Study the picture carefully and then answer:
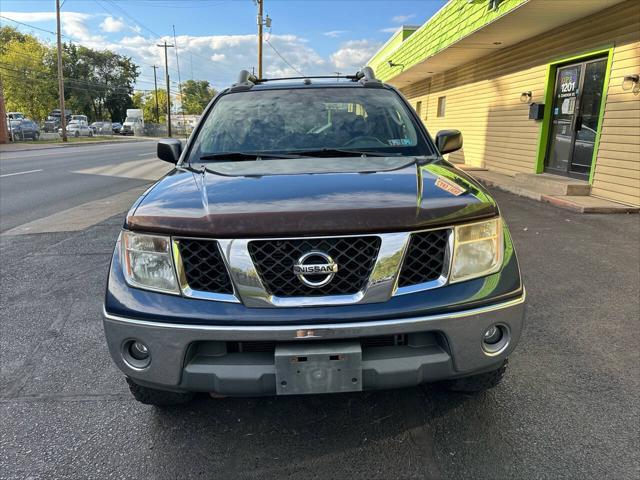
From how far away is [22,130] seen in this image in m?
34.2

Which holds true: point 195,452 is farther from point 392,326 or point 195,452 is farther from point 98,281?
point 98,281

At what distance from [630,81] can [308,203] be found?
26.0 feet

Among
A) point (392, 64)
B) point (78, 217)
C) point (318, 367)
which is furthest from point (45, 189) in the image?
point (392, 64)

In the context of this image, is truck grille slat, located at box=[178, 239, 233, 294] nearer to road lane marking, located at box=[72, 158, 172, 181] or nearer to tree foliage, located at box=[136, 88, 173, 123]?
road lane marking, located at box=[72, 158, 172, 181]

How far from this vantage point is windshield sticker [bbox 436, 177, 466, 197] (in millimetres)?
2078

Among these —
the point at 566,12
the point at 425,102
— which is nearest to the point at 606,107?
the point at 566,12

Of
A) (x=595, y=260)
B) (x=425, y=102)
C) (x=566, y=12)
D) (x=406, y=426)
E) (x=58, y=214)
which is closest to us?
(x=406, y=426)

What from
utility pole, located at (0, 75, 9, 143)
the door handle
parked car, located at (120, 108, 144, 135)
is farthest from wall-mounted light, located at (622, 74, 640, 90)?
parked car, located at (120, 108, 144, 135)

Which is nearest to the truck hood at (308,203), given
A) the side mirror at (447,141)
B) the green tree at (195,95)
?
the side mirror at (447,141)

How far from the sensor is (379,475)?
196cm

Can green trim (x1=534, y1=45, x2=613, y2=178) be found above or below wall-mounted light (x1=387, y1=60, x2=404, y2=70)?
below

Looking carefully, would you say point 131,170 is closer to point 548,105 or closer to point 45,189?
point 45,189

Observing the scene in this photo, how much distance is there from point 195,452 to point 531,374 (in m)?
1.95

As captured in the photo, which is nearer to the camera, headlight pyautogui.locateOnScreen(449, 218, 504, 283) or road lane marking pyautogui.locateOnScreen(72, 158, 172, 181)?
headlight pyautogui.locateOnScreen(449, 218, 504, 283)
